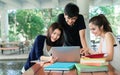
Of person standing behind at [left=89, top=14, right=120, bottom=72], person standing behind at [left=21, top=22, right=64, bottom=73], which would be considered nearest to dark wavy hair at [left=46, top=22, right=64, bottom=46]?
person standing behind at [left=21, top=22, right=64, bottom=73]

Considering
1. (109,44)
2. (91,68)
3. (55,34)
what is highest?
(55,34)

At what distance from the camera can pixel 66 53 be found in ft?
7.82

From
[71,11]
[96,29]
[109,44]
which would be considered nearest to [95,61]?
[109,44]

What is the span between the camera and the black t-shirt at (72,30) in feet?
9.93

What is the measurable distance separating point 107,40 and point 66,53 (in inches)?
15.3

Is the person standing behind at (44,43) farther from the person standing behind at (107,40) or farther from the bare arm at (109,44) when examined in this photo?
the bare arm at (109,44)

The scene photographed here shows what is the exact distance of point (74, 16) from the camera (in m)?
2.83

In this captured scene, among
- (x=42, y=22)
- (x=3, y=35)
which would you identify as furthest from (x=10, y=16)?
(x=3, y=35)

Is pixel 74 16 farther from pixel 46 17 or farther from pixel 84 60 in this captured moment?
pixel 46 17

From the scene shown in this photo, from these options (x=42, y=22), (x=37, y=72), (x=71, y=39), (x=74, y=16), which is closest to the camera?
(x=37, y=72)

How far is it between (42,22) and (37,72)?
1952cm

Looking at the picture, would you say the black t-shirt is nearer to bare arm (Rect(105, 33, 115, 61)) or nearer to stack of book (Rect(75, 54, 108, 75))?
bare arm (Rect(105, 33, 115, 61))

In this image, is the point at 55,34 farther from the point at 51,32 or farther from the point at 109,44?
the point at 109,44

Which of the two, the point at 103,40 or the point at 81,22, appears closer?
the point at 103,40
